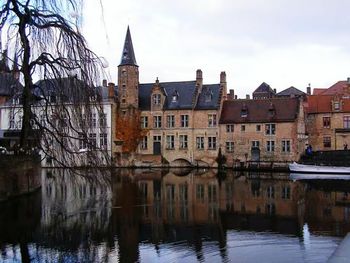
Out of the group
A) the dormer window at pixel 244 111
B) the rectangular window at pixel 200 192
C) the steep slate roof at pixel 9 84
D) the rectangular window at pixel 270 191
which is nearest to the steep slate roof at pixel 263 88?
the dormer window at pixel 244 111

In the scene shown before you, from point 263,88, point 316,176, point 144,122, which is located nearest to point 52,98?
point 316,176

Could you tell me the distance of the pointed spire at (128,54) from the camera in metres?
49.4

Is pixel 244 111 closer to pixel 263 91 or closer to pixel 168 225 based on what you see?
pixel 263 91

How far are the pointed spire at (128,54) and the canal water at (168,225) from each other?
24503 mm

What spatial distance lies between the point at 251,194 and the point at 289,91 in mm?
52922

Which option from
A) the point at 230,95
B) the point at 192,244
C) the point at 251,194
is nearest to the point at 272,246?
the point at 192,244

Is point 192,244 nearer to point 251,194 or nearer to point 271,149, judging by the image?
point 251,194

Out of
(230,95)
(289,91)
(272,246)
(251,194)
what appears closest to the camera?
(272,246)

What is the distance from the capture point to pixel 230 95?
5547 centimetres

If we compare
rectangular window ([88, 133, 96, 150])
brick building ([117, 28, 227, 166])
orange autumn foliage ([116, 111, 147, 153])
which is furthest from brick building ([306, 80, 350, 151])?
rectangular window ([88, 133, 96, 150])

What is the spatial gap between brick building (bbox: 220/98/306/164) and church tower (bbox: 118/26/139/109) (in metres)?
9.42

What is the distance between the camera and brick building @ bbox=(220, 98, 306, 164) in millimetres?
45625

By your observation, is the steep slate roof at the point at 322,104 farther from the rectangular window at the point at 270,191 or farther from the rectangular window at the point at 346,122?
the rectangular window at the point at 270,191

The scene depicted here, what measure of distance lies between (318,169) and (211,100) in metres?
13.1
